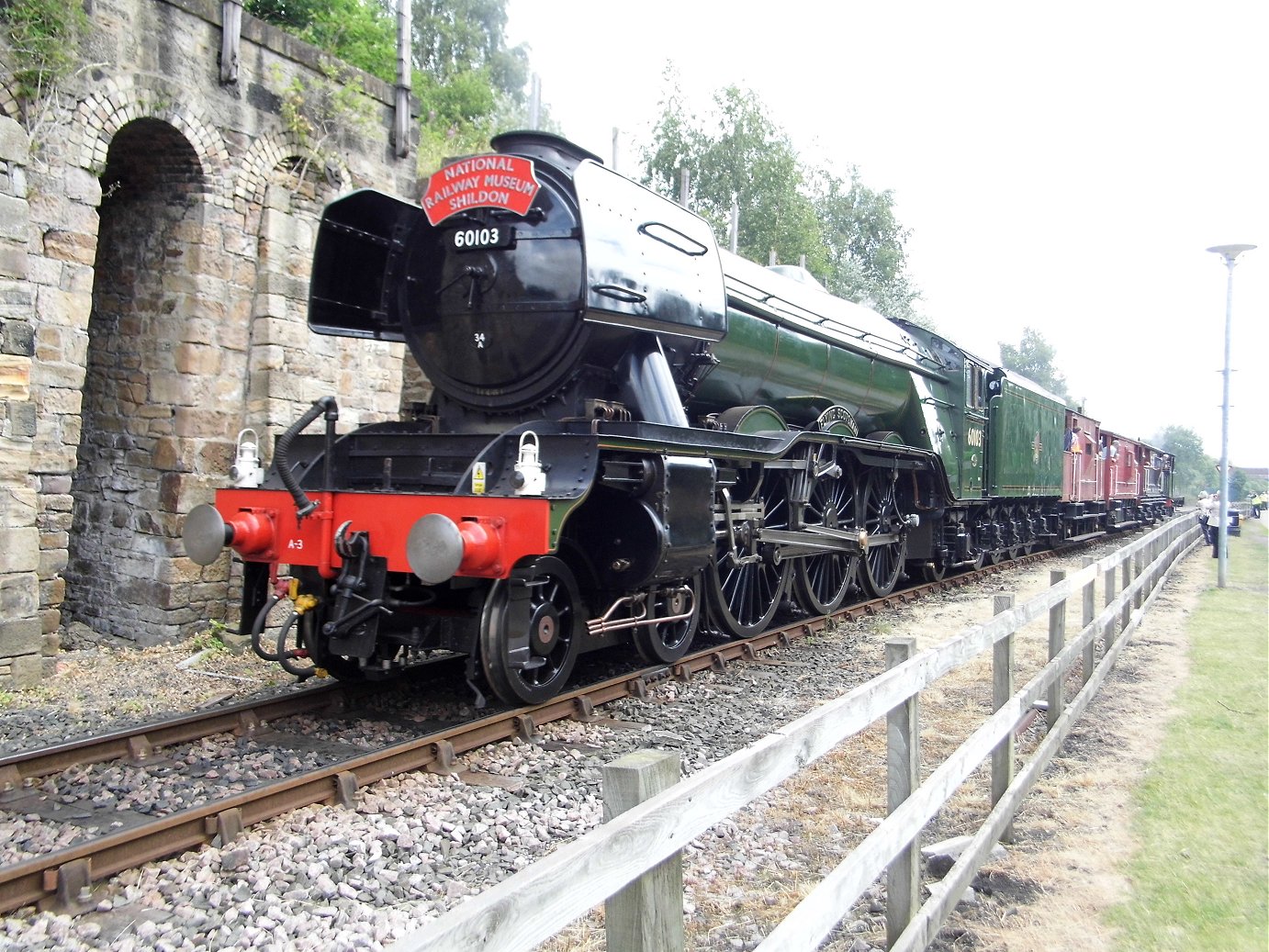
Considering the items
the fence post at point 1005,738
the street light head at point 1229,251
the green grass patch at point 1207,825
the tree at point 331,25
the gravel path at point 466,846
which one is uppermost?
the tree at point 331,25

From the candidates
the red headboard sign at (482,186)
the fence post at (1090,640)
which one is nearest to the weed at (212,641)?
the red headboard sign at (482,186)

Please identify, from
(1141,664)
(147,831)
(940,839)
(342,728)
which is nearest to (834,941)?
(940,839)

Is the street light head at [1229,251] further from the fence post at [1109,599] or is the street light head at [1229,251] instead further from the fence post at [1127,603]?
the fence post at [1109,599]

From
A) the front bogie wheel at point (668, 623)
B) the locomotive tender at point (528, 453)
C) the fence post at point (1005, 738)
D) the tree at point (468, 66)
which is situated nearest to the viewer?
the fence post at point (1005, 738)

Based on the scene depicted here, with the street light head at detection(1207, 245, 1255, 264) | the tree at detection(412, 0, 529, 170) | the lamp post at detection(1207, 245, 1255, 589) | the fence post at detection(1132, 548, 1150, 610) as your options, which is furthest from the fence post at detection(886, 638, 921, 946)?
the tree at detection(412, 0, 529, 170)

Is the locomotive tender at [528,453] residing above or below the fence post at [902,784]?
above

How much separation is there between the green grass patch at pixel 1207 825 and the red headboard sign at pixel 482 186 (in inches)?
163

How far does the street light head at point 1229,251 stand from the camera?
43.7ft

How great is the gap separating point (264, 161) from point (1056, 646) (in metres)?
6.72

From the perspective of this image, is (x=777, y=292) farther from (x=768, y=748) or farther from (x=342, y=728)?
(x=768, y=748)

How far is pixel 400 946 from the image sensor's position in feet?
3.59

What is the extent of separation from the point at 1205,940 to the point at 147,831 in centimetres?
333

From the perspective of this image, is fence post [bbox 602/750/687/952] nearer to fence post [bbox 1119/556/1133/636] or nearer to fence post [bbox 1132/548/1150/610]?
fence post [bbox 1119/556/1133/636]

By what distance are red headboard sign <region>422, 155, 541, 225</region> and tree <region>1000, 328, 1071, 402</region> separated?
2892 inches
